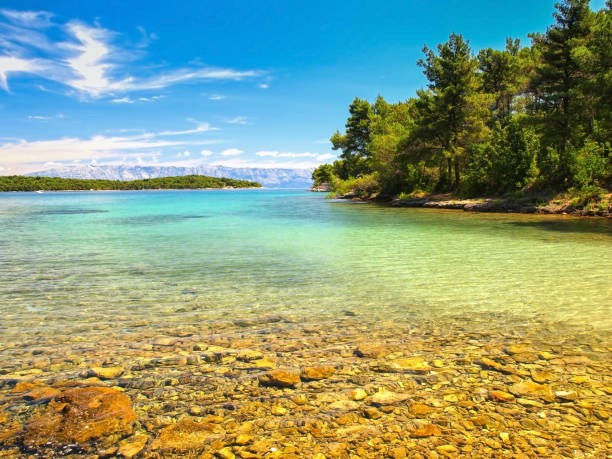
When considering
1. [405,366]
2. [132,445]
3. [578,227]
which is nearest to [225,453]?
[132,445]

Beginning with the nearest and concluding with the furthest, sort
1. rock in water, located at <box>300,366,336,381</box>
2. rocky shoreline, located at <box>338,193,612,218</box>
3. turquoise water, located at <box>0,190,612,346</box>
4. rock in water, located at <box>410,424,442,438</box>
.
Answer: rock in water, located at <box>410,424,442,438</box> < rock in water, located at <box>300,366,336,381</box> < turquoise water, located at <box>0,190,612,346</box> < rocky shoreline, located at <box>338,193,612,218</box>

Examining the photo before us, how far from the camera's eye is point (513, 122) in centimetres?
3872

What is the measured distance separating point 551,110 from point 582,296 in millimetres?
30749

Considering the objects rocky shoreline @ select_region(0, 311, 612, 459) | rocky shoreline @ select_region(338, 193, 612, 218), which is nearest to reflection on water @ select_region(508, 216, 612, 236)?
rocky shoreline @ select_region(338, 193, 612, 218)

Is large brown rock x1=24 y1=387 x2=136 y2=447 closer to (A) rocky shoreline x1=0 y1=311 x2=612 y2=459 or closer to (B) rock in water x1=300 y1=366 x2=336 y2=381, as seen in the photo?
(A) rocky shoreline x1=0 y1=311 x2=612 y2=459

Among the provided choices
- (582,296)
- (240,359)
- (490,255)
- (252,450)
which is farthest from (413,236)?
(252,450)

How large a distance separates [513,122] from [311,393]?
42.3 metres

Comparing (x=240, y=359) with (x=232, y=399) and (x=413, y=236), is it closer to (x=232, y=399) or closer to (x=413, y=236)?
(x=232, y=399)

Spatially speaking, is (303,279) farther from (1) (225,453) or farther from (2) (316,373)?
(1) (225,453)

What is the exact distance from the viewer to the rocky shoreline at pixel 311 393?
3.47 m

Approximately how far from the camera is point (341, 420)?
3855 mm

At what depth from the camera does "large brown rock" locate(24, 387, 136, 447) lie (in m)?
3.54

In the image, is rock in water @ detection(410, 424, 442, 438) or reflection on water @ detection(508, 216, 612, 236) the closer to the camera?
rock in water @ detection(410, 424, 442, 438)

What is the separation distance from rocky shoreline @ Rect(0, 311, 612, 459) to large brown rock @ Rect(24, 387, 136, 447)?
0.6 inches
